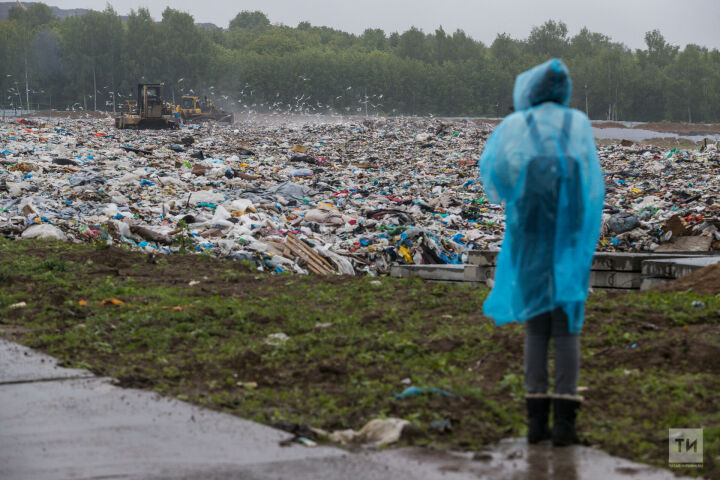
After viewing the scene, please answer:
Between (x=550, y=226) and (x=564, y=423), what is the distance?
0.82 m

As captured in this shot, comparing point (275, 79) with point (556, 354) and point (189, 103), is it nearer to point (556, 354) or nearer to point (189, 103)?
point (189, 103)

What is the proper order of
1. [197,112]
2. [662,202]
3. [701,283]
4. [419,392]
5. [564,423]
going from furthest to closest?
[197,112] < [662,202] < [701,283] < [419,392] < [564,423]

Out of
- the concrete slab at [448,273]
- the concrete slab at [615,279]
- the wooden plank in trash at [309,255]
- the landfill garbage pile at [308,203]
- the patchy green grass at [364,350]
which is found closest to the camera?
the patchy green grass at [364,350]

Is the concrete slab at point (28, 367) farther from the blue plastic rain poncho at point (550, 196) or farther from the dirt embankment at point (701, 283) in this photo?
the dirt embankment at point (701, 283)

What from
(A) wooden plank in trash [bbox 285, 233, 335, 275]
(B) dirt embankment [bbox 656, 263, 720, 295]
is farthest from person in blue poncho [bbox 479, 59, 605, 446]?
(A) wooden plank in trash [bbox 285, 233, 335, 275]

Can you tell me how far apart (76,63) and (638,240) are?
82.7 m

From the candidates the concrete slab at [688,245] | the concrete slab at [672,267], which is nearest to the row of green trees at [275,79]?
the concrete slab at [688,245]

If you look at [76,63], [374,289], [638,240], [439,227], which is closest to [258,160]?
[439,227]

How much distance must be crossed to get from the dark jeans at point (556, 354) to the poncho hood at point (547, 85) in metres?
0.90

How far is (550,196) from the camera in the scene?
3410mm

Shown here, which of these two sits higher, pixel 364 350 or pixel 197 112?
pixel 197 112

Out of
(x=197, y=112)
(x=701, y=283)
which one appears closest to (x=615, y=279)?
(x=701, y=283)

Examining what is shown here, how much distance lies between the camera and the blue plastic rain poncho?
3412mm

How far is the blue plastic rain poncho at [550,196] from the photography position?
3412 mm
